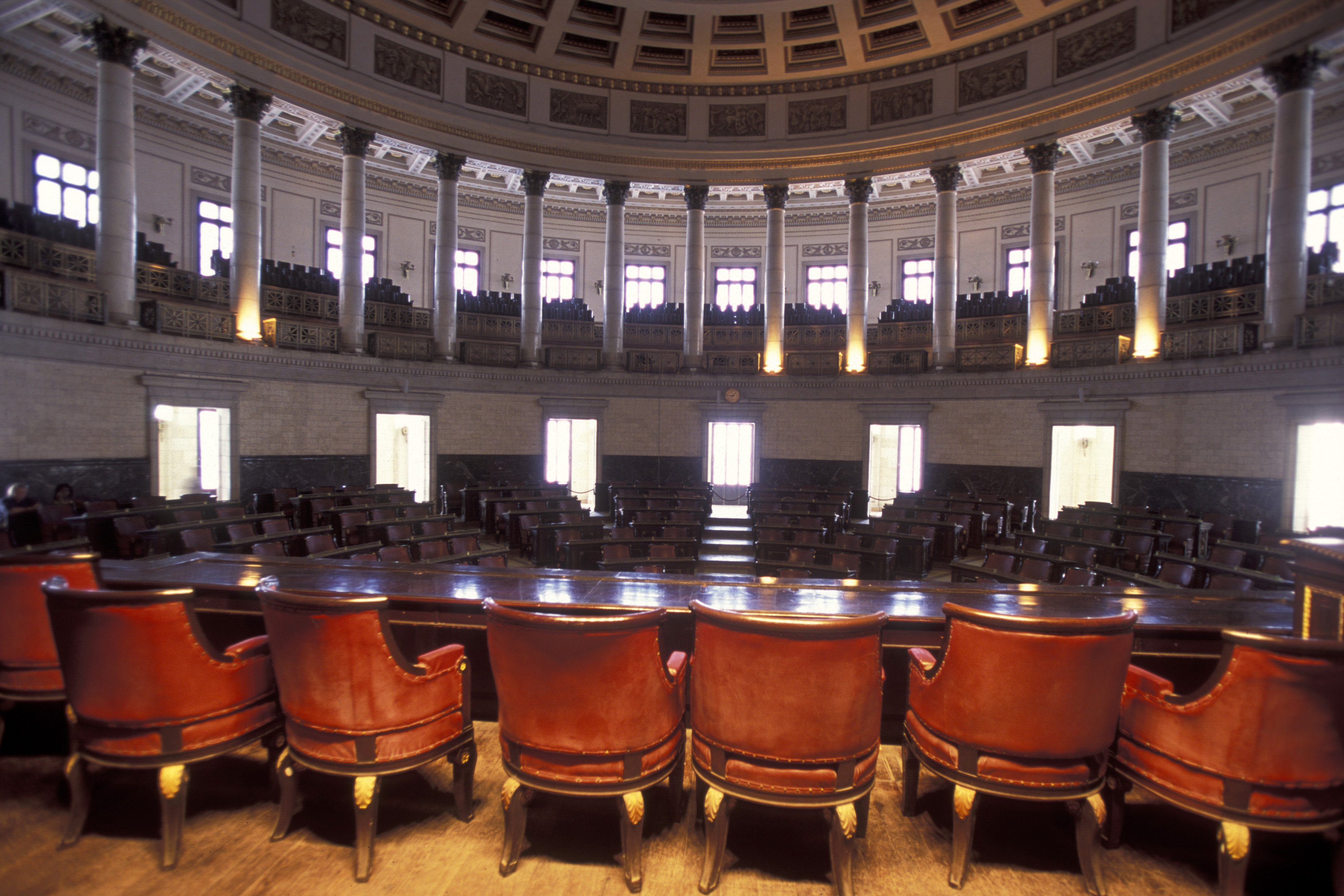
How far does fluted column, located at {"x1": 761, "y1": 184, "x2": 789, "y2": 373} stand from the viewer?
63.5 feet

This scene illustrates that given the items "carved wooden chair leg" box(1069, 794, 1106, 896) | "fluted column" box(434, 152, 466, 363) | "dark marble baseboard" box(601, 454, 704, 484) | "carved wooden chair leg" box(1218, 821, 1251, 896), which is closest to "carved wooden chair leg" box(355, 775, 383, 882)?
"carved wooden chair leg" box(1069, 794, 1106, 896)

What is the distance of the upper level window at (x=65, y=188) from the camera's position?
1527 centimetres

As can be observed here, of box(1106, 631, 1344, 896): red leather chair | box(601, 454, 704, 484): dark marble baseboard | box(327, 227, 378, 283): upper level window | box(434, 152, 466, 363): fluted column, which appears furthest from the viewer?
box(327, 227, 378, 283): upper level window

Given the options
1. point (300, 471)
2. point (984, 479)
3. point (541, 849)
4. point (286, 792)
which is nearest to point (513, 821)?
point (541, 849)

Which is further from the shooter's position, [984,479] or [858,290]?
[858,290]

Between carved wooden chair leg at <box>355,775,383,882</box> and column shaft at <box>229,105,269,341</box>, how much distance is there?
49.2 feet

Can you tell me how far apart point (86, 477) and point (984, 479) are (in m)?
20.4

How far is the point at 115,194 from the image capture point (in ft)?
40.3

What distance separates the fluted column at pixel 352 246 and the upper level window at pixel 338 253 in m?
4.18

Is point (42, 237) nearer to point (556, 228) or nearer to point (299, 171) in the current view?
point (299, 171)

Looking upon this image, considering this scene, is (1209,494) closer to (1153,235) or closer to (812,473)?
(1153,235)

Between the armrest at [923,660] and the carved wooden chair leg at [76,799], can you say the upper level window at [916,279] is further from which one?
the carved wooden chair leg at [76,799]

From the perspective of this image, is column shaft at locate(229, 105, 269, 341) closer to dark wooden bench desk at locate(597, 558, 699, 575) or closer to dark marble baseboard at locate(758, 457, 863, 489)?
dark wooden bench desk at locate(597, 558, 699, 575)

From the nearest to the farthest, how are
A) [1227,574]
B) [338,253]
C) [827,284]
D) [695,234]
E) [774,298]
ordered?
1. [1227,574]
2. [774,298]
3. [695,234]
4. [338,253]
5. [827,284]
